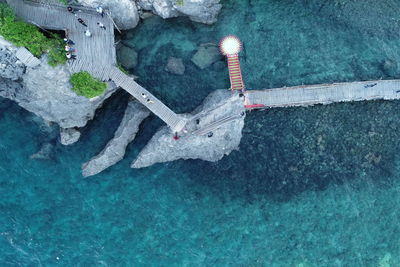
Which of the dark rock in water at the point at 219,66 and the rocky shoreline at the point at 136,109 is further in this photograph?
the dark rock in water at the point at 219,66

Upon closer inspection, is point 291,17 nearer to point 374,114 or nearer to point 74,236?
point 374,114

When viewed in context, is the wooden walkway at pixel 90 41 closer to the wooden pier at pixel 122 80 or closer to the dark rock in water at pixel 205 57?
the wooden pier at pixel 122 80

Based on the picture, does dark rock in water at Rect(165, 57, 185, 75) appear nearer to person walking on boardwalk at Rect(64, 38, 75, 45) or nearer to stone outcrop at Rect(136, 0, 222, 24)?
stone outcrop at Rect(136, 0, 222, 24)

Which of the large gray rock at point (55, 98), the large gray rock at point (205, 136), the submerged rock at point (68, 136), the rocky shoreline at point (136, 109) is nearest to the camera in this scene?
the large gray rock at point (55, 98)

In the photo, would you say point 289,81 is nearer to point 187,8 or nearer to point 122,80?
point 187,8

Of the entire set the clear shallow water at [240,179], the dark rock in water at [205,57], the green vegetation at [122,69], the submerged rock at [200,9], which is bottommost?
the clear shallow water at [240,179]

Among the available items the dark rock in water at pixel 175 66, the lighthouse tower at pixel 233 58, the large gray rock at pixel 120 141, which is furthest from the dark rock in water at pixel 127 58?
the lighthouse tower at pixel 233 58

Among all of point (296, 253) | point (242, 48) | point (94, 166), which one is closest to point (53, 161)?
point (94, 166)
